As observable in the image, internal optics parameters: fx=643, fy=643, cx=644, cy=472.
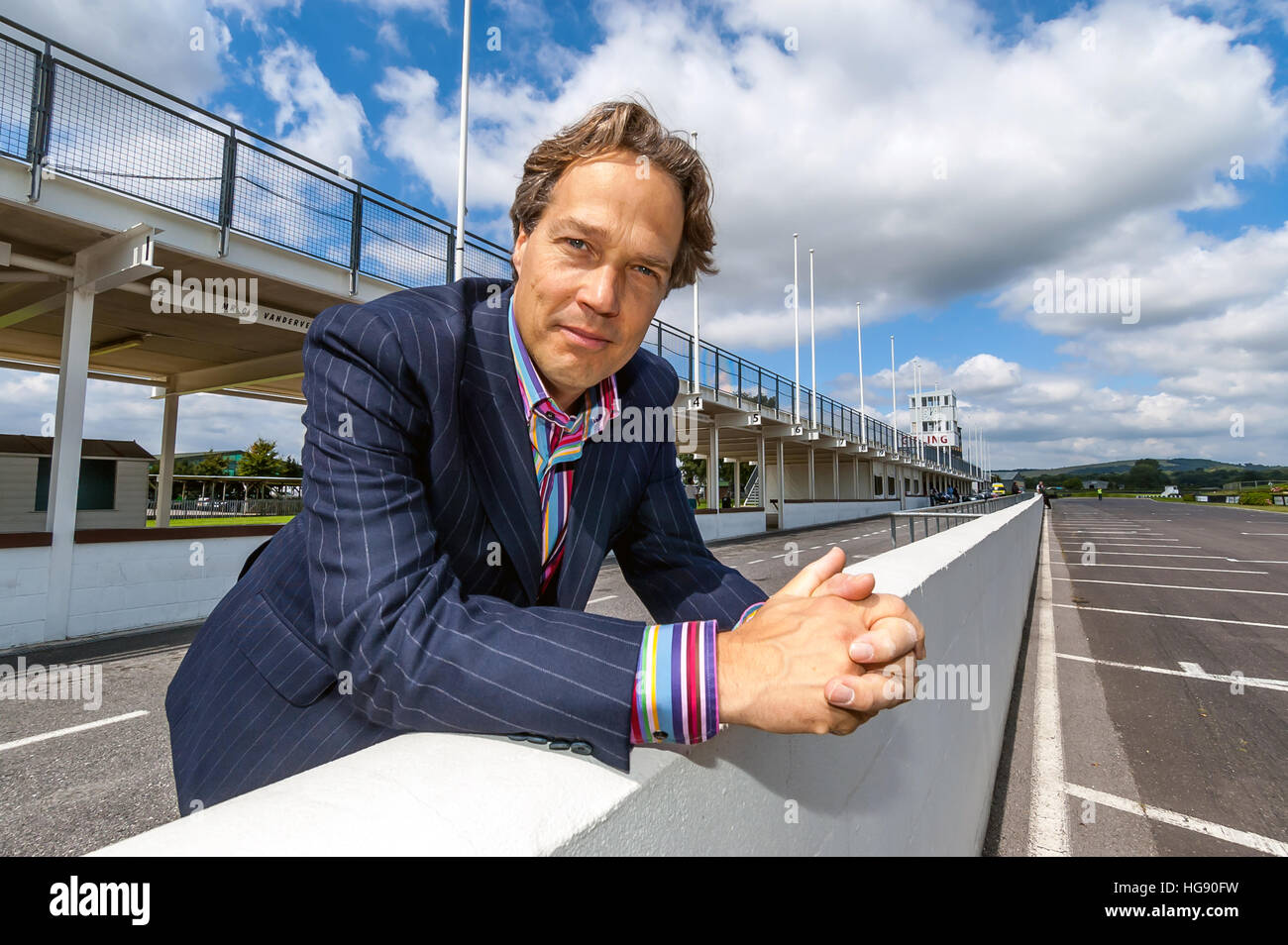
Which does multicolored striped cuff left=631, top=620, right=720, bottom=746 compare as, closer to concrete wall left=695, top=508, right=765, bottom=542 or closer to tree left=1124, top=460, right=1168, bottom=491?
concrete wall left=695, top=508, right=765, bottom=542

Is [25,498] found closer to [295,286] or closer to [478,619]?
[295,286]

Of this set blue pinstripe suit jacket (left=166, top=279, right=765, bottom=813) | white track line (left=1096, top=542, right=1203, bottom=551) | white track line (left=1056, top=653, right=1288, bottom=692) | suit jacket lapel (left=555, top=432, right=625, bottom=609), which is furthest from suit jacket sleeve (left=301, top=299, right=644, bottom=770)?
white track line (left=1096, top=542, right=1203, bottom=551)

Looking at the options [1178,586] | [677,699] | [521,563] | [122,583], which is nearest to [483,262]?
[122,583]

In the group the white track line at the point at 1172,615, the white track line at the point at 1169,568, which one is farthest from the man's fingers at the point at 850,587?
the white track line at the point at 1169,568

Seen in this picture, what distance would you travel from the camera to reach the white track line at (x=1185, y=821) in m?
3.06

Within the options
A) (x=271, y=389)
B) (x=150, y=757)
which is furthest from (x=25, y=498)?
(x=150, y=757)

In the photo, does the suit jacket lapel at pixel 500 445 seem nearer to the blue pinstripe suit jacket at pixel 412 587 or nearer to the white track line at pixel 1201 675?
the blue pinstripe suit jacket at pixel 412 587

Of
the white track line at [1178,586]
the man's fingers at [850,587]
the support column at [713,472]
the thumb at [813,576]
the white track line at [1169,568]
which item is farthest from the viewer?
the support column at [713,472]

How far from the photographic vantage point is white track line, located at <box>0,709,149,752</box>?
14.2 ft

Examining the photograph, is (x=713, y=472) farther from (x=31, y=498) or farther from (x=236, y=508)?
(x=236, y=508)

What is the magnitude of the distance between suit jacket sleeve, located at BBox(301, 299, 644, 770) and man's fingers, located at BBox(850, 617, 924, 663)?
30 centimetres

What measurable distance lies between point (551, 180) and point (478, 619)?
0.91 m
